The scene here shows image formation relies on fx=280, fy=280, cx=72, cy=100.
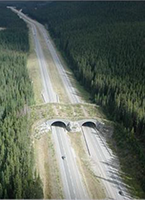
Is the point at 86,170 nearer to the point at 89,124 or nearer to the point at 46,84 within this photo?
the point at 89,124

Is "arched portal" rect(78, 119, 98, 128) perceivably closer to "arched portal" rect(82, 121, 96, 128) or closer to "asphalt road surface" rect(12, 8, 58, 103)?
"arched portal" rect(82, 121, 96, 128)

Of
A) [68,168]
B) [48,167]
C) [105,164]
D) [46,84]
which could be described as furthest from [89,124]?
[46,84]

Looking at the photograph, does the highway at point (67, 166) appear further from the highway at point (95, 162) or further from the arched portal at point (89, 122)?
the arched portal at point (89, 122)

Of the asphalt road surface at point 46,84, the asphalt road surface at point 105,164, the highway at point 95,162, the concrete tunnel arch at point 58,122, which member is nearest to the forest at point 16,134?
A: the concrete tunnel arch at point 58,122

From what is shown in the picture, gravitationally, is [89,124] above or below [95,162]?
above

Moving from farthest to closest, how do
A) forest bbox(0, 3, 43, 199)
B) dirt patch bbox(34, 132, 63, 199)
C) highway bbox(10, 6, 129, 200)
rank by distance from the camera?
1. highway bbox(10, 6, 129, 200)
2. dirt patch bbox(34, 132, 63, 199)
3. forest bbox(0, 3, 43, 199)

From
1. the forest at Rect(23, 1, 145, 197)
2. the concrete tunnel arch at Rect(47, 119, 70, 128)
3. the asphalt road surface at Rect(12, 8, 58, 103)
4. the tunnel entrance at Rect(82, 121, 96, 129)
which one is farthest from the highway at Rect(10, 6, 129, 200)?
the forest at Rect(23, 1, 145, 197)

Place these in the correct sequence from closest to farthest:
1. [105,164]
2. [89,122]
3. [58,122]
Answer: [105,164] → [58,122] → [89,122]
